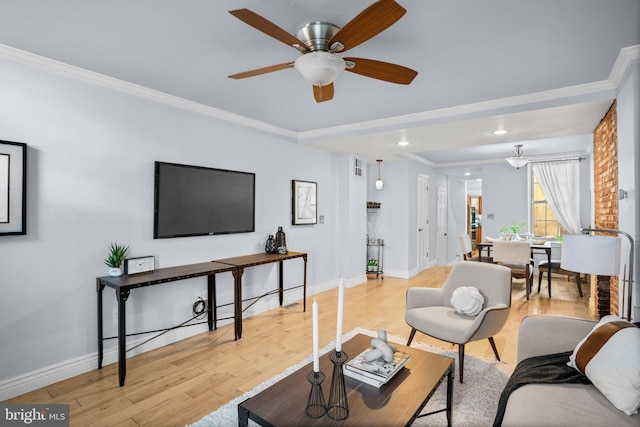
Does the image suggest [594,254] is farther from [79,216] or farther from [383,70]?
[79,216]

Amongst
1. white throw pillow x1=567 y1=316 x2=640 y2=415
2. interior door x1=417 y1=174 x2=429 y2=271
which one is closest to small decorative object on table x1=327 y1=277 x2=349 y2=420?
white throw pillow x1=567 y1=316 x2=640 y2=415

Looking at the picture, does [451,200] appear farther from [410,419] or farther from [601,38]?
[410,419]

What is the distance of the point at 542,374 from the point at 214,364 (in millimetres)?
2376

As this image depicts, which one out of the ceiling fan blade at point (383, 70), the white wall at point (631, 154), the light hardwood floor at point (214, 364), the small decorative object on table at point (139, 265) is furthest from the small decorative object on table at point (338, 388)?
the white wall at point (631, 154)

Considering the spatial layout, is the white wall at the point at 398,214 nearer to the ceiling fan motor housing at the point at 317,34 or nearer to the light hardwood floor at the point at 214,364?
the light hardwood floor at the point at 214,364

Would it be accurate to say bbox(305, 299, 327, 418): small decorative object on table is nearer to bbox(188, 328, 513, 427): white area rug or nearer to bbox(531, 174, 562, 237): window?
bbox(188, 328, 513, 427): white area rug

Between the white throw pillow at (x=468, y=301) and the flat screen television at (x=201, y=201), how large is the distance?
243cm

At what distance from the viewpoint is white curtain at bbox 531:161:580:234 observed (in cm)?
639

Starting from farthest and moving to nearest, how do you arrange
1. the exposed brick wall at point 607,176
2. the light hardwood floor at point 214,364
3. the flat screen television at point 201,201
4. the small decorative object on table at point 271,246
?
the small decorative object on table at point 271,246 → the flat screen television at point 201,201 → the exposed brick wall at point 607,176 → the light hardwood floor at point 214,364

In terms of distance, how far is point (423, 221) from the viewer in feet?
23.5

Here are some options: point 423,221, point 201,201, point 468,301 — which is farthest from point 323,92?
point 423,221

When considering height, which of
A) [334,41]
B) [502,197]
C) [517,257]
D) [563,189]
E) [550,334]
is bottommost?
[550,334]

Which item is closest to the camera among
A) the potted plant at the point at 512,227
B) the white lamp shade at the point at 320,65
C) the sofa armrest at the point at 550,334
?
the white lamp shade at the point at 320,65

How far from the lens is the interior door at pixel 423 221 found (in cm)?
698
